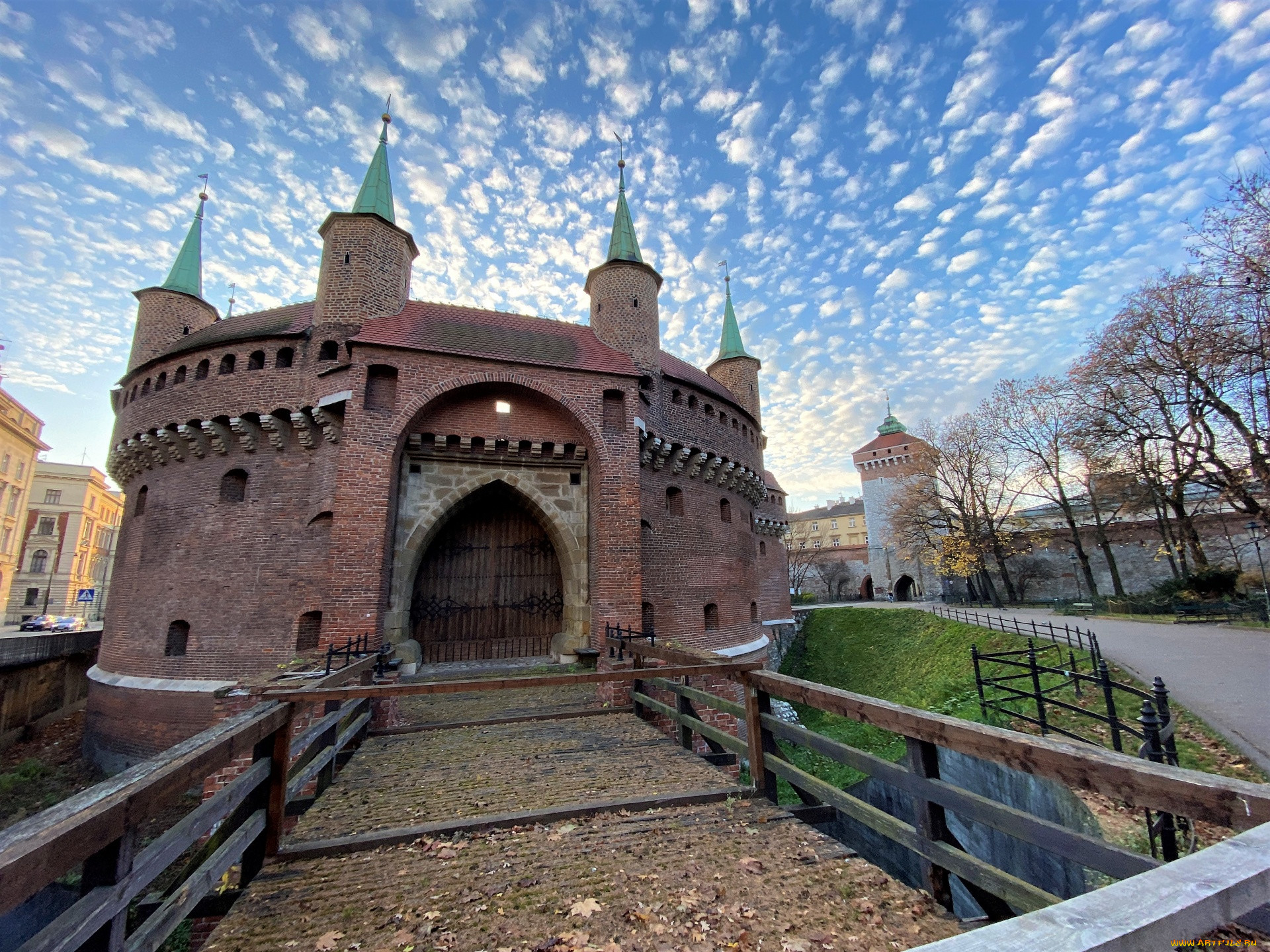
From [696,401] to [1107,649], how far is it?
488 inches

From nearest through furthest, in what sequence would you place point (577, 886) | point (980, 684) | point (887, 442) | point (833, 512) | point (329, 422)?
point (577, 886) → point (980, 684) → point (329, 422) → point (887, 442) → point (833, 512)

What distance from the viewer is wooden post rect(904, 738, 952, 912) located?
9.61 ft

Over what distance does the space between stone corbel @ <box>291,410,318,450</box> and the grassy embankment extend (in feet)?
44.0

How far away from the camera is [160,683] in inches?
488

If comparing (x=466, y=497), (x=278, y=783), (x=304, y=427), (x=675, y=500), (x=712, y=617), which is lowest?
(x=278, y=783)

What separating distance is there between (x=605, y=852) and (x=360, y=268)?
1371 cm

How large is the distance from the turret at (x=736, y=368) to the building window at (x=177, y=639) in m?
20.2

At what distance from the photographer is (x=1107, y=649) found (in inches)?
539

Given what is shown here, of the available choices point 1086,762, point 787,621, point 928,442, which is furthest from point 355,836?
point 928,442

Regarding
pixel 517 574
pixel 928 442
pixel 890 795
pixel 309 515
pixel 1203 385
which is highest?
pixel 928 442

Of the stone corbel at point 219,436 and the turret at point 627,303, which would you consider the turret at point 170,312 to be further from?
the turret at point 627,303

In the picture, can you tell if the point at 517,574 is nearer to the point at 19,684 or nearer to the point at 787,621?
the point at 19,684

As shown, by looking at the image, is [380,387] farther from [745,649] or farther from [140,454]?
[745,649]

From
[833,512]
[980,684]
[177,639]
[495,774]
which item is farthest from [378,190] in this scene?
[833,512]
